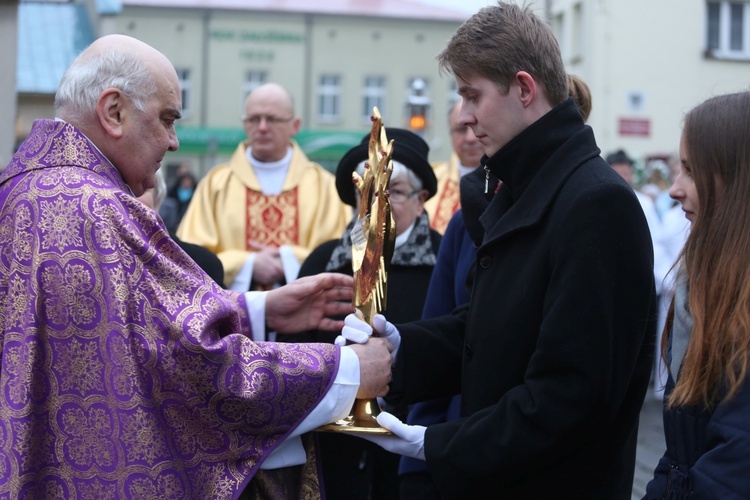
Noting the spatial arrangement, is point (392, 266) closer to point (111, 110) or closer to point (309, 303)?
point (309, 303)

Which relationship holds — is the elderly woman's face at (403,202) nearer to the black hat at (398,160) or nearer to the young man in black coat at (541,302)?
the black hat at (398,160)

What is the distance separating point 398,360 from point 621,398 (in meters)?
0.84

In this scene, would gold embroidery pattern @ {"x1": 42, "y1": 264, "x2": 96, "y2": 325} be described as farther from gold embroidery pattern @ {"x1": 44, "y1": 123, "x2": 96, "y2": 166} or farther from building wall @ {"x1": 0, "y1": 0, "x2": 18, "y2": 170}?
building wall @ {"x1": 0, "y1": 0, "x2": 18, "y2": 170}

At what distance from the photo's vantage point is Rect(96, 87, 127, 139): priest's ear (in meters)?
2.85

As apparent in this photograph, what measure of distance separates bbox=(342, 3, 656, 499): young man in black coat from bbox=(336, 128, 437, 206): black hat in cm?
162

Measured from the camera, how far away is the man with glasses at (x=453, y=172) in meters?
6.16

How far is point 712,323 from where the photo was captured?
8.22 ft

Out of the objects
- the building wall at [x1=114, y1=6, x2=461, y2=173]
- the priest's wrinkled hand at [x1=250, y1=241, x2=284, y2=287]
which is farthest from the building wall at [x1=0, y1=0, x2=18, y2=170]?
the building wall at [x1=114, y1=6, x2=461, y2=173]

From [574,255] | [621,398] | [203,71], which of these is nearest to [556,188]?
[574,255]

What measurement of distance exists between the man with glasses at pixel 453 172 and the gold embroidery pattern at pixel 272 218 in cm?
83

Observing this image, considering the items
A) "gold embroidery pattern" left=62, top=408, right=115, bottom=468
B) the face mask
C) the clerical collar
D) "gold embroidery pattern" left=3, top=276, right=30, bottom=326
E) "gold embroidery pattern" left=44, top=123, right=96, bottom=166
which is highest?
"gold embroidery pattern" left=44, top=123, right=96, bottom=166

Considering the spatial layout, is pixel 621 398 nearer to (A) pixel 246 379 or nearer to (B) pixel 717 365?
(B) pixel 717 365

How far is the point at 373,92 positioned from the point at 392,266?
132 ft

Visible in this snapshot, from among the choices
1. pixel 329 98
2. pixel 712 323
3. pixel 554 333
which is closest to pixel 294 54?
pixel 329 98
